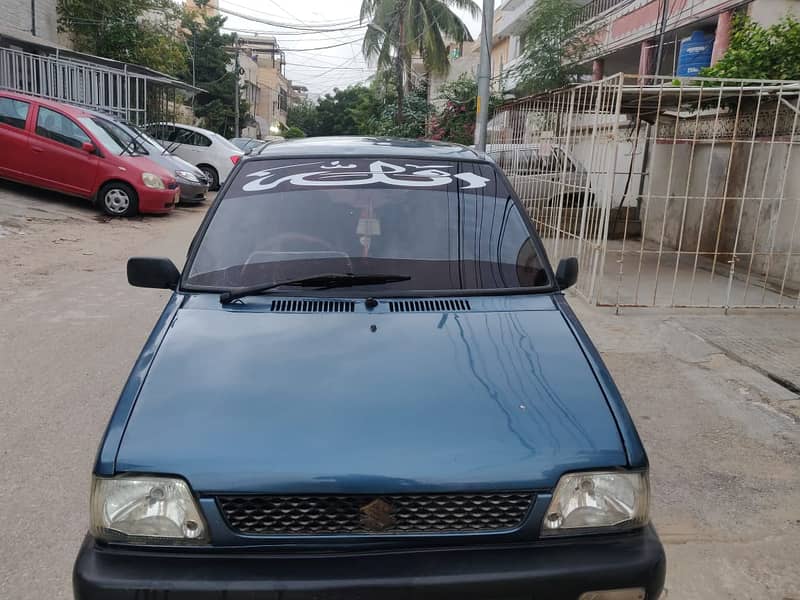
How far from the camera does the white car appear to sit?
16750 mm

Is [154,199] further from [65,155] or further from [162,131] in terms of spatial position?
[162,131]

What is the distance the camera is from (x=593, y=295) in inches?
285

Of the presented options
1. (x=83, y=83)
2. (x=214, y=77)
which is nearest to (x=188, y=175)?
(x=83, y=83)

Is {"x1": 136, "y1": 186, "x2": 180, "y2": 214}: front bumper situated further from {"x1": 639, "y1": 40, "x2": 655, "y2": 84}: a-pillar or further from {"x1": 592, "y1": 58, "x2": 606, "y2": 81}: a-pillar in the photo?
{"x1": 592, "y1": 58, "x2": 606, "y2": 81}: a-pillar

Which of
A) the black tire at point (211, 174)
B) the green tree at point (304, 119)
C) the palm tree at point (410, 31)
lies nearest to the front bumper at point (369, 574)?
the black tire at point (211, 174)

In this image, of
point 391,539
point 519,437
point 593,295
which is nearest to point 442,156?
point 519,437

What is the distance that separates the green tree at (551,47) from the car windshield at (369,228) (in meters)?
12.6

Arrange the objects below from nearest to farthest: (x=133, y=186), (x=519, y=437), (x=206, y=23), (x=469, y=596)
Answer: (x=469, y=596)
(x=519, y=437)
(x=133, y=186)
(x=206, y=23)

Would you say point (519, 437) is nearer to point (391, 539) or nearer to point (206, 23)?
point (391, 539)


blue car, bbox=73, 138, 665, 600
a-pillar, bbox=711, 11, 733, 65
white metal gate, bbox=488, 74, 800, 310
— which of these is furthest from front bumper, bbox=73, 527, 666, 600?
a-pillar, bbox=711, 11, 733, 65

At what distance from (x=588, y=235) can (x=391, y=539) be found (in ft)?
20.8

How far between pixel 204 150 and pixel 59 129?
557cm

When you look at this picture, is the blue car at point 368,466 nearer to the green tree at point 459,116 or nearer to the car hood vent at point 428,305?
the car hood vent at point 428,305

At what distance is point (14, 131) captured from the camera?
1124 centimetres
